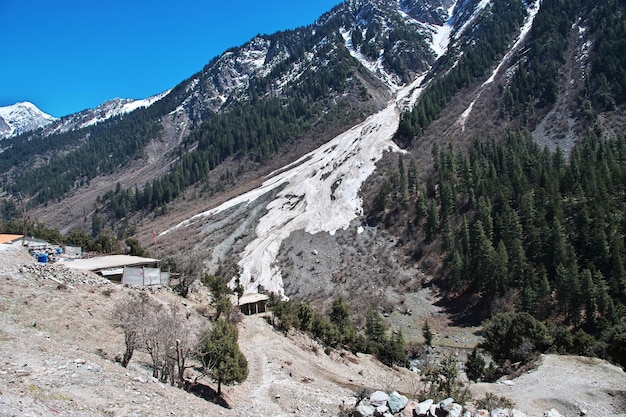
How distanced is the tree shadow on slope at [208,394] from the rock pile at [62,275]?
12.0 meters

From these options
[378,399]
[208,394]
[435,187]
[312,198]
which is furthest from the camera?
[312,198]

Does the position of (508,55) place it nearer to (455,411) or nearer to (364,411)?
(455,411)

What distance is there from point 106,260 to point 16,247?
6.95 meters

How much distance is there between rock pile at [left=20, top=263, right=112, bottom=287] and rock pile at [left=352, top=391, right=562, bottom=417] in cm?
2091

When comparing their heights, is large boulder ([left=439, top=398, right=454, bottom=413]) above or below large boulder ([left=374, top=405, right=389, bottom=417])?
above

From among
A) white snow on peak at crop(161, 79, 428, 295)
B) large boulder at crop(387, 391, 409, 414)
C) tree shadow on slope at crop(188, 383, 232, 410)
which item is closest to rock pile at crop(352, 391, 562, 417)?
large boulder at crop(387, 391, 409, 414)

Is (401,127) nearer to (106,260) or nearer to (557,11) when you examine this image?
(557,11)

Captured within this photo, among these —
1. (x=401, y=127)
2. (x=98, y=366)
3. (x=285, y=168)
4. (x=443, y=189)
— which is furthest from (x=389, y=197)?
(x=98, y=366)

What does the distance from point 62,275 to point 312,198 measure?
2430 inches

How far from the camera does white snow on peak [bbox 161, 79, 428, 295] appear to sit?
6869 cm

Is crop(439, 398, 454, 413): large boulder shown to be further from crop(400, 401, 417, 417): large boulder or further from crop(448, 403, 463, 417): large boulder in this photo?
Answer: crop(400, 401, 417, 417): large boulder

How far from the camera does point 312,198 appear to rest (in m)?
87.6

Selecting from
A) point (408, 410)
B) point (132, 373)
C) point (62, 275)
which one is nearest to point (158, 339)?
point (132, 373)

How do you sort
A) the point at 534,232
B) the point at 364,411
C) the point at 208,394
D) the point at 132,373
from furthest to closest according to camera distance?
1. the point at 534,232
2. the point at 208,394
3. the point at 132,373
4. the point at 364,411
